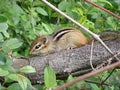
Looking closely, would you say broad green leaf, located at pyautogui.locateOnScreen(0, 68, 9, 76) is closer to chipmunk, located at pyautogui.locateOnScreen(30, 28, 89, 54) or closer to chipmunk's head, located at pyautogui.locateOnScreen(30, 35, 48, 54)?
chipmunk, located at pyautogui.locateOnScreen(30, 28, 89, 54)

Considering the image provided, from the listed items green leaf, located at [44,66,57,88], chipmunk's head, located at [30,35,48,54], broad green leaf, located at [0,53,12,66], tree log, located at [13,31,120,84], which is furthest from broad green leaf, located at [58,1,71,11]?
green leaf, located at [44,66,57,88]

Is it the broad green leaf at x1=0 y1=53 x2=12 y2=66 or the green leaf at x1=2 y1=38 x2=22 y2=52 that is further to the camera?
the green leaf at x1=2 y1=38 x2=22 y2=52

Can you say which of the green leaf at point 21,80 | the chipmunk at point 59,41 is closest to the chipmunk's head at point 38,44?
the chipmunk at point 59,41

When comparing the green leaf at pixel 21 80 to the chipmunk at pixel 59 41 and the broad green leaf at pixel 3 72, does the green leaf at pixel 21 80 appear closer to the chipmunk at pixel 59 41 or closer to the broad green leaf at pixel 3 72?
the broad green leaf at pixel 3 72

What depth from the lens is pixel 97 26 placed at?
3287 millimetres

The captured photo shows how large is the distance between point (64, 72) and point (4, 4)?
0.87 meters

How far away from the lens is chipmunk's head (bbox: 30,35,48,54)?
3090 mm

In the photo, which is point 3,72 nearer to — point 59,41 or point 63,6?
point 63,6

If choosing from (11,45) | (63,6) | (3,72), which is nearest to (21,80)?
(3,72)

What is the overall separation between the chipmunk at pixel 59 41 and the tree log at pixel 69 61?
30.8 inches

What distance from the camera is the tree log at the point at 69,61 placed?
203 centimetres

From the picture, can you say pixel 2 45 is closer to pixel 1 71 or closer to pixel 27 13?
pixel 1 71

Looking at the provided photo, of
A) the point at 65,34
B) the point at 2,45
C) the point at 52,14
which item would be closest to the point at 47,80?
the point at 2,45

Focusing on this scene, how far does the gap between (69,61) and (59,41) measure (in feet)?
3.77
